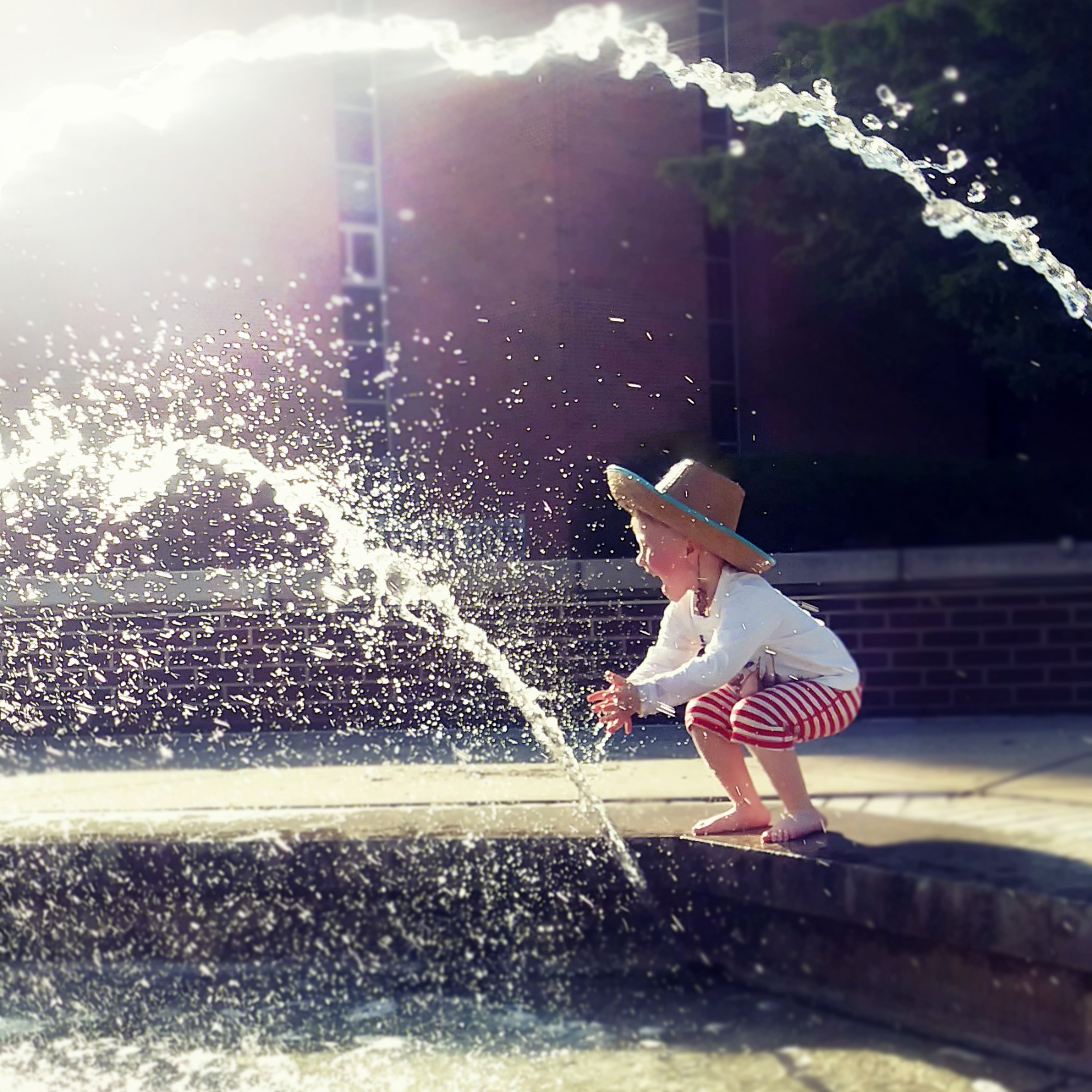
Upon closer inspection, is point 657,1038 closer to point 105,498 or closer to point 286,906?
point 286,906

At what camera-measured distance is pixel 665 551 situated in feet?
8.75

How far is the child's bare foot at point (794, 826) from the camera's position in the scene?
273 centimetres

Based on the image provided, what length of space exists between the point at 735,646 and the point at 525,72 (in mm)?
8847

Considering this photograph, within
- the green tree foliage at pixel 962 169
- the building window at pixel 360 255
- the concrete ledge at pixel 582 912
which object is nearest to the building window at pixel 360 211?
the building window at pixel 360 255

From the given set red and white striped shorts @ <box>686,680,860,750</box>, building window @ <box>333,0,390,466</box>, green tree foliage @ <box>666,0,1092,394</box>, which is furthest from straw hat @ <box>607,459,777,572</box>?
building window @ <box>333,0,390,466</box>

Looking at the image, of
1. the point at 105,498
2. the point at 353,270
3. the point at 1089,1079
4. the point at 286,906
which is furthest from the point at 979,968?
the point at 353,270

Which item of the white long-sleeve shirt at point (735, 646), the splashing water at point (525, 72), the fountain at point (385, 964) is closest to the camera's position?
the white long-sleeve shirt at point (735, 646)

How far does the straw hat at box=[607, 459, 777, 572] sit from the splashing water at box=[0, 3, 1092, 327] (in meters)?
0.85

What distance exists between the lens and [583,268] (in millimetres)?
10953

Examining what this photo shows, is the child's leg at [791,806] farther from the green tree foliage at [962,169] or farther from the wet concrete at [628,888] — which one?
the green tree foliage at [962,169]

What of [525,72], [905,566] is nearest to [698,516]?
[905,566]

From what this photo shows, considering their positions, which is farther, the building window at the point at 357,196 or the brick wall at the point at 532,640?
the building window at the point at 357,196

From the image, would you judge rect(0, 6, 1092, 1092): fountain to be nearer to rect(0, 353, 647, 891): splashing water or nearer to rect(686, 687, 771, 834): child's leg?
rect(686, 687, 771, 834): child's leg

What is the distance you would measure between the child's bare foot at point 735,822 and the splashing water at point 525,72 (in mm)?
1492
